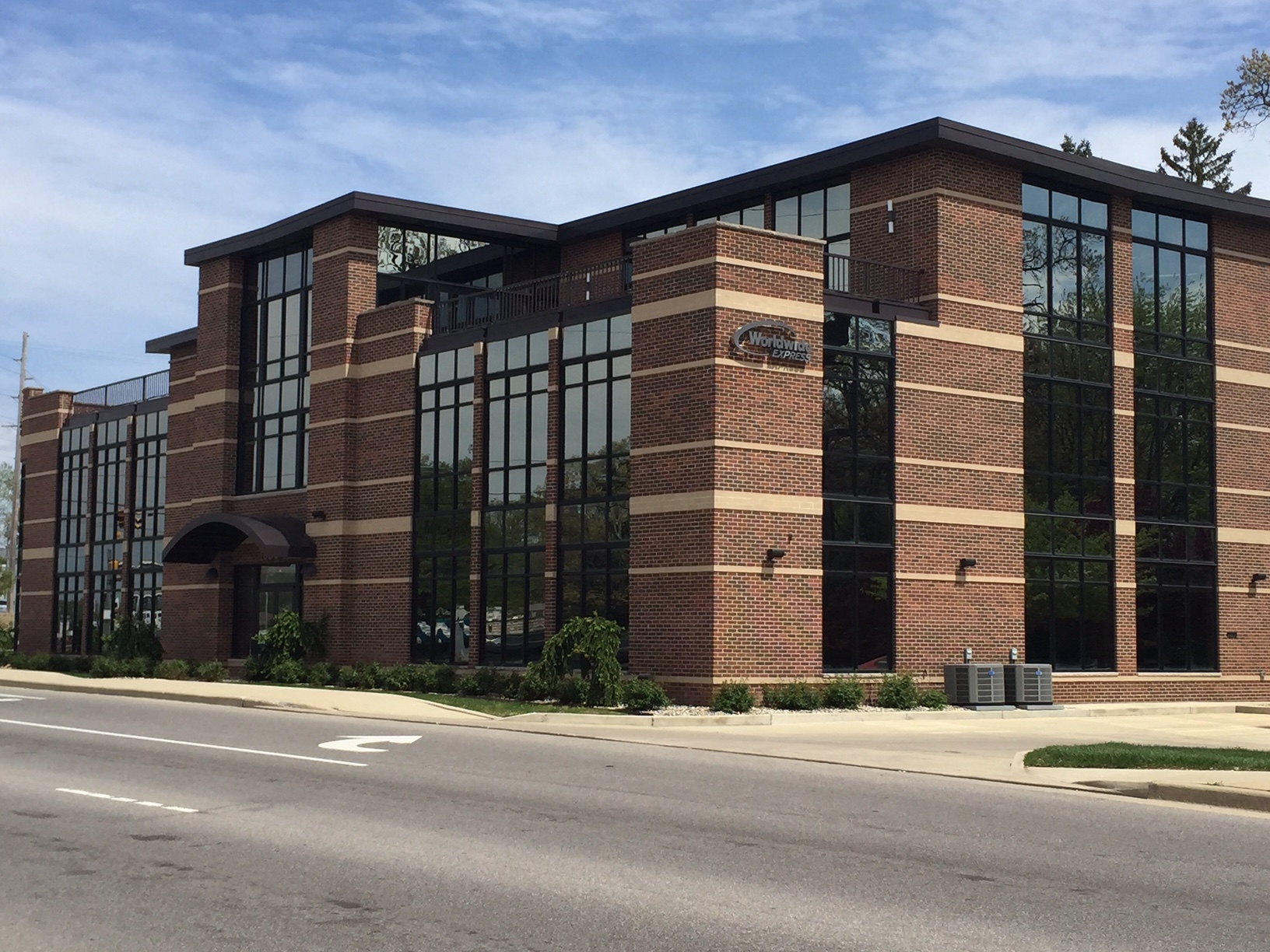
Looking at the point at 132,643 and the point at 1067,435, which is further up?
the point at 1067,435

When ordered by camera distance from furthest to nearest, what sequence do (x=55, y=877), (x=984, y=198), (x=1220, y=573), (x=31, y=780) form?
1. (x=1220, y=573)
2. (x=984, y=198)
3. (x=31, y=780)
4. (x=55, y=877)

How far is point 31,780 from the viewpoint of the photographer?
14938 millimetres

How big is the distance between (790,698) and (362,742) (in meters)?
9.61

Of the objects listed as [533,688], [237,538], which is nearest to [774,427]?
[533,688]

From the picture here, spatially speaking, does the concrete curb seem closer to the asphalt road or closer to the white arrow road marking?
the asphalt road

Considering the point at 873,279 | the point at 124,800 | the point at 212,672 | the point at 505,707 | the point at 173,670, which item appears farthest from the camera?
the point at 173,670

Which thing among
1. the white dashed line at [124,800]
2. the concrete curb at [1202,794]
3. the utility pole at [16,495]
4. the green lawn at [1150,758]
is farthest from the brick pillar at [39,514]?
the concrete curb at [1202,794]

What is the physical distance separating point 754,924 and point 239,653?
33.2 m

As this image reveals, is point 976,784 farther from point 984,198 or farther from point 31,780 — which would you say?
point 984,198

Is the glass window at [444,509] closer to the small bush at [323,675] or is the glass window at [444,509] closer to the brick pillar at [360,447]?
the brick pillar at [360,447]

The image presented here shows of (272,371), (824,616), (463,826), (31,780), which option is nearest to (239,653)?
(272,371)

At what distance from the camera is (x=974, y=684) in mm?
28766

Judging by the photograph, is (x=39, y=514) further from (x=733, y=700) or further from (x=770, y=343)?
(x=733, y=700)

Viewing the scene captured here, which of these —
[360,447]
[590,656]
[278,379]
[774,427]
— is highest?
[278,379]
